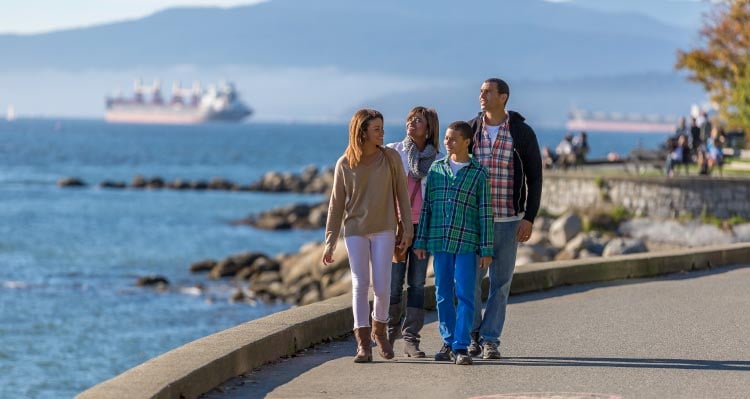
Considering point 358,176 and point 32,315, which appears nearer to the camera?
point 358,176

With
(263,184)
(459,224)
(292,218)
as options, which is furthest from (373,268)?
(263,184)

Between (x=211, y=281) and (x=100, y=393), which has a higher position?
(x=100, y=393)

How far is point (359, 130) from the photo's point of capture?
9.00m

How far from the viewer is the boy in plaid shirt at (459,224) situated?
9188mm

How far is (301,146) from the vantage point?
16388 centimetres

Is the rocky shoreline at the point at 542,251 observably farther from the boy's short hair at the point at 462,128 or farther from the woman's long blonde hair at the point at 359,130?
the woman's long blonde hair at the point at 359,130

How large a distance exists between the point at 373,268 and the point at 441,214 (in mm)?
525

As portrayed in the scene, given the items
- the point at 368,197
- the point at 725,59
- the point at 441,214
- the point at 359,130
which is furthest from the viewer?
the point at 725,59

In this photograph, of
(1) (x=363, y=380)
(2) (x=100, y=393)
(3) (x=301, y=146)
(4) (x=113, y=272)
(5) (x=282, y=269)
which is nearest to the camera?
(2) (x=100, y=393)

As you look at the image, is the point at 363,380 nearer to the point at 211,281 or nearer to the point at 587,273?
the point at 587,273

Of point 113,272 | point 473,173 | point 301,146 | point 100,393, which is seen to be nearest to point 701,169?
point 113,272

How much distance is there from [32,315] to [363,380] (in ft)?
72.9

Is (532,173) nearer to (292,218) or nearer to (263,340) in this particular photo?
(263,340)

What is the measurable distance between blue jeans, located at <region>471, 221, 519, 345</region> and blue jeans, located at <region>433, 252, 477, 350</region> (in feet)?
0.49
